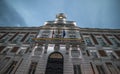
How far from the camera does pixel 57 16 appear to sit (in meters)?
38.6

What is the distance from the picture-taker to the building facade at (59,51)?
19.6 m

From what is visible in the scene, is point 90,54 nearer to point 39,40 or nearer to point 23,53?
point 39,40

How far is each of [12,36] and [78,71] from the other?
725 inches

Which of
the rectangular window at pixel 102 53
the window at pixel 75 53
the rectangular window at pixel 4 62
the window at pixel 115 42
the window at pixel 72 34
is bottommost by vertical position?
the rectangular window at pixel 4 62

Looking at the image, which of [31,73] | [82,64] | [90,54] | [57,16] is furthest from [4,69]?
[57,16]

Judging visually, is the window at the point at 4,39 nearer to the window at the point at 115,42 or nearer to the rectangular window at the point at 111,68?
the rectangular window at the point at 111,68

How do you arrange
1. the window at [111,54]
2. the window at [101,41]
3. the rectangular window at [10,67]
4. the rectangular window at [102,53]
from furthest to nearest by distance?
the window at [101,41], the rectangular window at [102,53], the window at [111,54], the rectangular window at [10,67]

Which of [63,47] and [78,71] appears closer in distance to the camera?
[78,71]

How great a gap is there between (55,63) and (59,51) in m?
2.82

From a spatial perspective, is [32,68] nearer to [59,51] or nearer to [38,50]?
[38,50]

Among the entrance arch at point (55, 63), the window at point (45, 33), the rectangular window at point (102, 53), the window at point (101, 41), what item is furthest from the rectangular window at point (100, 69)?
the window at point (45, 33)

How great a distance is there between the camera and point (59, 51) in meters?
22.6

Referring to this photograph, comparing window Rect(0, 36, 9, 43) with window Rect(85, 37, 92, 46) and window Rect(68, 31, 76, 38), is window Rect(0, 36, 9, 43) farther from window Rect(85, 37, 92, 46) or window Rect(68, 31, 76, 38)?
window Rect(85, 37, 92, 46)

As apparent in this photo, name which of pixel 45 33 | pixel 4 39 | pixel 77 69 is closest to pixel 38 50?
pixel 45 33
